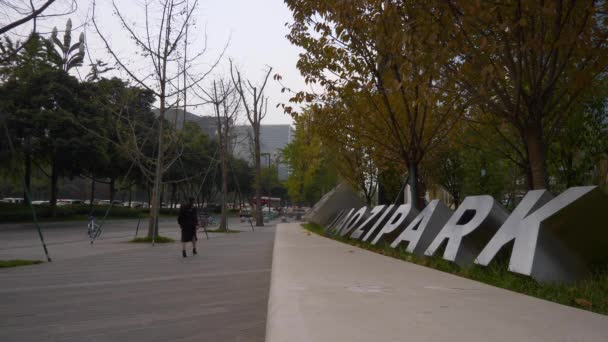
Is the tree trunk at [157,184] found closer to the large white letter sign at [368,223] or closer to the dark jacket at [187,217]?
the dark jacket at [187,217]

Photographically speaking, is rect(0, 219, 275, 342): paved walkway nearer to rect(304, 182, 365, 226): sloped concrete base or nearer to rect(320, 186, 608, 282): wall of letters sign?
rect(320, 186, 608, 282): wall of letters sign

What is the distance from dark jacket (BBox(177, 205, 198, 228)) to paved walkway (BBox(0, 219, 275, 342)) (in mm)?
2610

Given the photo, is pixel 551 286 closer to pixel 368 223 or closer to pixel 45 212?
pixel 368 223

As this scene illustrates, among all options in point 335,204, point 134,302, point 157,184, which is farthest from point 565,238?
point 335,204

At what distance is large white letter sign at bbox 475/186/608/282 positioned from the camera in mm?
4684

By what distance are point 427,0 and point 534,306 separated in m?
4.58

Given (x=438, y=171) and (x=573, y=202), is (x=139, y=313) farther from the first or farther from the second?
(x=438, y=171)

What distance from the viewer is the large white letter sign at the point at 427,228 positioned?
761 cm

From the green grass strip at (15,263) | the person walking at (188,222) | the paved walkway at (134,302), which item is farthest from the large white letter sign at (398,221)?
the green grass strip at (15,263)

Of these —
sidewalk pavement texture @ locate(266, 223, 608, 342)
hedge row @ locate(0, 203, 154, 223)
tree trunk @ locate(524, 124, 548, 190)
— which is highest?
tree trunk @ locate(524, 124, 548, 190)

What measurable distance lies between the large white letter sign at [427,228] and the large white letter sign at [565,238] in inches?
103

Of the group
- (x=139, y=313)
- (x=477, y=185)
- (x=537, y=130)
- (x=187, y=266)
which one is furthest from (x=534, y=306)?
(x=477, y=185)

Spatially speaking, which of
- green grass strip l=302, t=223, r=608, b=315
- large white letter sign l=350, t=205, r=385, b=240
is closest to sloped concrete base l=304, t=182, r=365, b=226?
large white letter sign l=350, t=205, r=385, b=240

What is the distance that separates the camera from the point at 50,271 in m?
9.08
